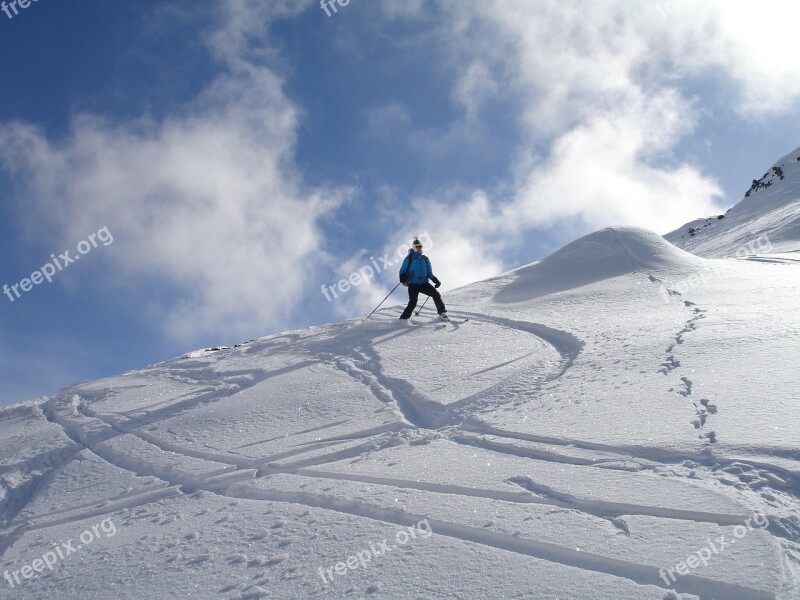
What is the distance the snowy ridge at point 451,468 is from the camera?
140 inches

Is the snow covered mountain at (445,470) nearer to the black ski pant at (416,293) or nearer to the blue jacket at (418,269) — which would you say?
the black ski pant at (416,293)

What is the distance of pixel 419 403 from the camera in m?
7.01

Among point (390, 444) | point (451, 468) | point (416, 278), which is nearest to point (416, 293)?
point (416, 278)

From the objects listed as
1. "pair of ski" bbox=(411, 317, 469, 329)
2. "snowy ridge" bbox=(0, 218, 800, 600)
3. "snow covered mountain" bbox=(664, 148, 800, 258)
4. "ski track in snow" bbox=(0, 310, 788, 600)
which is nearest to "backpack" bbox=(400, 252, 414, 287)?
"pair of ski" bbox=(411, 317, 469, 329)

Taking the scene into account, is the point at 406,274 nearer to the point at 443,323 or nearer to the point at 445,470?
the point at 443,323

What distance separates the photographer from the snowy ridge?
3.57 m

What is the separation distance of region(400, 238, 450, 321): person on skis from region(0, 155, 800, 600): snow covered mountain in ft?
6.57

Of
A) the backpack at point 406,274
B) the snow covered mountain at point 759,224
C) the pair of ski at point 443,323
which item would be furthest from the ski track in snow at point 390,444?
the snow covered mountain at point 759,224

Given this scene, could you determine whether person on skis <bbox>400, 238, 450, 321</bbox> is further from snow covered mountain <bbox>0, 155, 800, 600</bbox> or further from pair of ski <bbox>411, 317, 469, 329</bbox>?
snow covered mountain <bbox>0, 155, 800, 600</bbox>

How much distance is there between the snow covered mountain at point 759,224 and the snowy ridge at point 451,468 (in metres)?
10.8

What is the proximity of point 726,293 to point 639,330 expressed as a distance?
3.03 m

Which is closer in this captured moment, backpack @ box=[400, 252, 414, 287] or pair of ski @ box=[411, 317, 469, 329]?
pair of ski @ box=[411, 317, 469, 329]

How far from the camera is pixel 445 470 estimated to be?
16.3 ft

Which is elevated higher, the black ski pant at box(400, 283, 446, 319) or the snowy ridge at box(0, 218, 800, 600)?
the black ski pant at box(400, 283, 446, 319)
